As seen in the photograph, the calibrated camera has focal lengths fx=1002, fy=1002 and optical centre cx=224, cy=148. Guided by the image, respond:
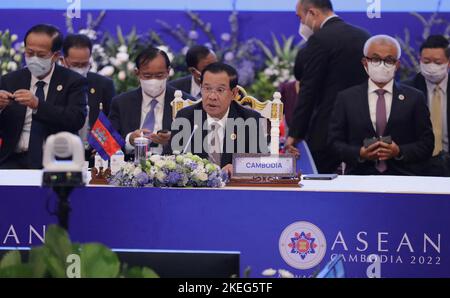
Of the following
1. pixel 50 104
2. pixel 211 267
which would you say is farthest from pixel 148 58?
pixel 211 267

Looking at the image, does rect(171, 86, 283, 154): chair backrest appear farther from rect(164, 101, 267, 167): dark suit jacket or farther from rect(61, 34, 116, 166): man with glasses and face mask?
rect(61, 34, 116, 166): man with glasses and face mask

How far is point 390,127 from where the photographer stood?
566cm

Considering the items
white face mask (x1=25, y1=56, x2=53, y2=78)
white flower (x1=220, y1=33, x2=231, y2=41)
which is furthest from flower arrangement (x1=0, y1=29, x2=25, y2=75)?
white face mask (x1=25, y1=56, x2=53, y2=78)

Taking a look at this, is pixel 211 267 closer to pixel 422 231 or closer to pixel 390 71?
pixel 422 231

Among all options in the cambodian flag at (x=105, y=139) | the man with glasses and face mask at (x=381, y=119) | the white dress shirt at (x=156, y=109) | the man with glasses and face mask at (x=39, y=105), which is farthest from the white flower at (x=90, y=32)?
the cambodian flag at (x=105, y=139)

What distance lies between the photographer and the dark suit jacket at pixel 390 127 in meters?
5.57

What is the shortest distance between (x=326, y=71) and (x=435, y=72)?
0.81 meters

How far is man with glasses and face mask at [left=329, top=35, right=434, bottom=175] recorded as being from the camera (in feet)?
18.3

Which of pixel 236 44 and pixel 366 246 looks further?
pixel 236 44

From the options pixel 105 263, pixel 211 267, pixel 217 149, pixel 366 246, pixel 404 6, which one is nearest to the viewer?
pixel 105 263

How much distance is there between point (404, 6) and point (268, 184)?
4147mm

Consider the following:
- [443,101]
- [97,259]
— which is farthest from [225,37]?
[97,259]

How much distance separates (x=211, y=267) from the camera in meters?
2.39

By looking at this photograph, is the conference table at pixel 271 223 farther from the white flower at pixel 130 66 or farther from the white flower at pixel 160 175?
the white flower at pixel 130 66
